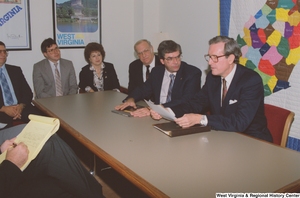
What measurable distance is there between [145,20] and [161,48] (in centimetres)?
207

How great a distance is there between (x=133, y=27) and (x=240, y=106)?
3.29m

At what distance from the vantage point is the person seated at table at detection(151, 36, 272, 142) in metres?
2.13

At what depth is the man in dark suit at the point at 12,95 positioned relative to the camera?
355cm

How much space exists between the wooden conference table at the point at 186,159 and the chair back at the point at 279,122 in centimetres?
37

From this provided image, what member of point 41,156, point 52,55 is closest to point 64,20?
point 52,55

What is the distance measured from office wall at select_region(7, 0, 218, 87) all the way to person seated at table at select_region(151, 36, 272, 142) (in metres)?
1.65

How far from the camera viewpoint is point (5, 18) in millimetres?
4160

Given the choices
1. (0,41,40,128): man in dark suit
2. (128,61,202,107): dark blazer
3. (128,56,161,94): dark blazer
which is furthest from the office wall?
(128,61,202,107): dark blazer

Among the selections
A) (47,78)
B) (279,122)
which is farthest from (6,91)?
(279,122)

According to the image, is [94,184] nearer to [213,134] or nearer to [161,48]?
[213,134]

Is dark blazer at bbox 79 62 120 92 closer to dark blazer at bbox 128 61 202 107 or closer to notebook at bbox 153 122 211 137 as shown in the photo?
dark blazer at bbox 128 61 202 107

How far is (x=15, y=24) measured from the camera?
13.9ft

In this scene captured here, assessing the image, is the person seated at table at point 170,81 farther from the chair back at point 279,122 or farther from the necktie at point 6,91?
the necktie at point 6,91

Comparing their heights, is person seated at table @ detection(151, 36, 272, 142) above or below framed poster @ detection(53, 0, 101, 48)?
below
